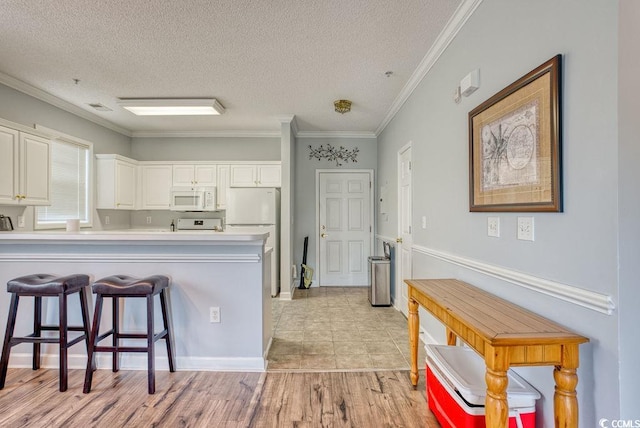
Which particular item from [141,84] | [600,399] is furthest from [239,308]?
[141,84]

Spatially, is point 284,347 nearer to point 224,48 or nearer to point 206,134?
point 224,48

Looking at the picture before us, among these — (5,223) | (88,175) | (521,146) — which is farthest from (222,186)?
(521,146)

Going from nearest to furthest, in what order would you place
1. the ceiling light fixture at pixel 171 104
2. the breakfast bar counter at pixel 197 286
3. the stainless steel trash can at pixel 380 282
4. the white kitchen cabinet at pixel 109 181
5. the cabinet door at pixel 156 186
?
the breakfast bar counter at pixel 197 286
the ceiling light fixture at pixel 171 104
the stainless steel trash can at pixel 380 282
the white kitchen cabinet at pixel 109 181
the cabinet door at pixel 156 186

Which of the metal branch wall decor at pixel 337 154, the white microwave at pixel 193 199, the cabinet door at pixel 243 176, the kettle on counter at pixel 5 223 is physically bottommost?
the kettle on counter at pixel 5 223

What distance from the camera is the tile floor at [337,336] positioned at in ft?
8.65

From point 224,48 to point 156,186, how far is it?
3265 mm

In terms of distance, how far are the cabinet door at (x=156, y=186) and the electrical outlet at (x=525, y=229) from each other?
4969mm

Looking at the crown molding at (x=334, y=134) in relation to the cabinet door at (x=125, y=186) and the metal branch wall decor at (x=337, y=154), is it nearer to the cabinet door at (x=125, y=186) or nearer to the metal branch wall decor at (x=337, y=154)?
the metal branch wall decor at (x=337, y=154)

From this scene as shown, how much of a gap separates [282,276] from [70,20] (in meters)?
3.48

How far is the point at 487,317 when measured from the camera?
1.40 meters

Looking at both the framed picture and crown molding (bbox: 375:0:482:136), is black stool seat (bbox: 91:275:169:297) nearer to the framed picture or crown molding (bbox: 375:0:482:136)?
the framed picture

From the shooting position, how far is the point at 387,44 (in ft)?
8.53

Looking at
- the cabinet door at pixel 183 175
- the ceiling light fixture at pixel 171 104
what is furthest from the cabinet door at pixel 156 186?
the ceiling light fixture at pixel 171 104

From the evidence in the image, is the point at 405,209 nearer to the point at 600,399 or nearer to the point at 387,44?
the point at 387,44
